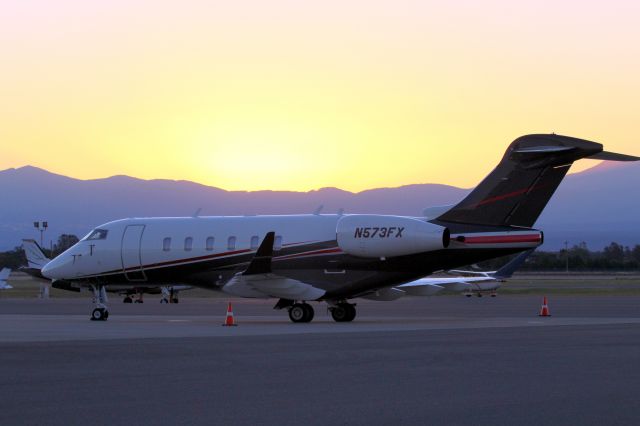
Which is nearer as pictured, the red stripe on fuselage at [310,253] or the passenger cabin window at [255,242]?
the red stripe on fuselage at [310,253]

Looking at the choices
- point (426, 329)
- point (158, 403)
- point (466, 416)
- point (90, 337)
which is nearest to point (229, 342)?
point (90, 337)

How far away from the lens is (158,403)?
455 inches

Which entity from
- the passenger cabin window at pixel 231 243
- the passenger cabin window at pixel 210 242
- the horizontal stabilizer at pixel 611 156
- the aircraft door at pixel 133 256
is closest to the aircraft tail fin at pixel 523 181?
the horizontal stabilizer at pixel 611 156

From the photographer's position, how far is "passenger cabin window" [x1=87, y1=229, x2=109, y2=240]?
111 feet

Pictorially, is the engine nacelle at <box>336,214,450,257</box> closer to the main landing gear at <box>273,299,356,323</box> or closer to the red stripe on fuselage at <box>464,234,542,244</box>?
the red stripe on fuselage at <box>464,234,542,244</box>

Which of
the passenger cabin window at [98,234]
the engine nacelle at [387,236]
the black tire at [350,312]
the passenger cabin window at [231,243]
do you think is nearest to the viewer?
the engine nacelle at [387,236]

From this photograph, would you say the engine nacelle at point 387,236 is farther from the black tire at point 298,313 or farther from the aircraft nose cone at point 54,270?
the aircraft nose cone at point 54,270

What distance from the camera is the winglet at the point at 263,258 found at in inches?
1121

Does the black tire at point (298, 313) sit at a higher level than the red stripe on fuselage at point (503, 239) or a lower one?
lower

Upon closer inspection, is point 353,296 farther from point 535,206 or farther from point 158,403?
point 158,403

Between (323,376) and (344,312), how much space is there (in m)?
16.7

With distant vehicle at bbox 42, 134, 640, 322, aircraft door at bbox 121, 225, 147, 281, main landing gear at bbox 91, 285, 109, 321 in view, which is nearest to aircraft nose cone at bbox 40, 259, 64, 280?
distant vehicle at bbox 42, 134, 640, 322

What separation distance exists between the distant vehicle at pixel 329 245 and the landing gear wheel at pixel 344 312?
3cm

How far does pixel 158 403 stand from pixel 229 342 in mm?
8870
